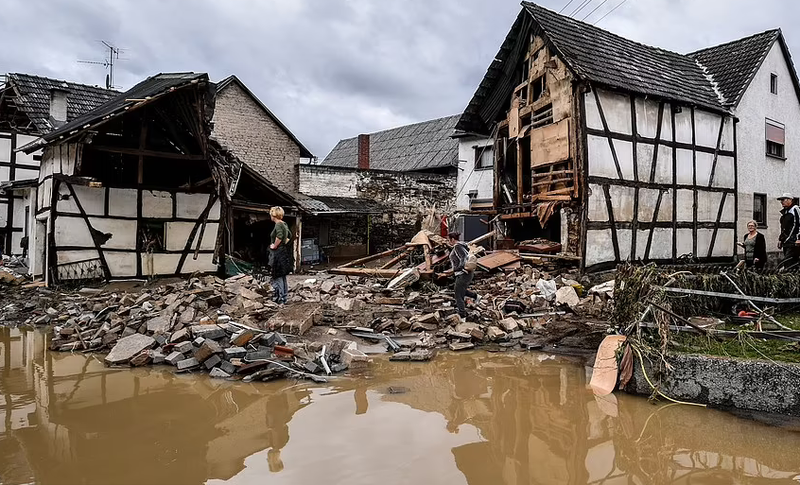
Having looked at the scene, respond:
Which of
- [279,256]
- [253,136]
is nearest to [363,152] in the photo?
[253,136]

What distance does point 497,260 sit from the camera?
13188 mm

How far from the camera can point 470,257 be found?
9297 millimetres

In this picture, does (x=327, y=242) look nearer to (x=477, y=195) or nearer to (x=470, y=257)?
(x=477, y=195)

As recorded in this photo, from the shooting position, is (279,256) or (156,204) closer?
(279,256)

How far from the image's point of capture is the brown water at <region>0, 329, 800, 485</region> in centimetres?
368

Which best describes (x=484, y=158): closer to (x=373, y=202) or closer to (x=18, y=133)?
(x=373, y=202)

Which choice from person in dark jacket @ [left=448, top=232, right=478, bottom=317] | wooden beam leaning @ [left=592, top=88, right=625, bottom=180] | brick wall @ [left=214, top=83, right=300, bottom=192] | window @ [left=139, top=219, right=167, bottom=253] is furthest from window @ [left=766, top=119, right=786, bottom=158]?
window @ [left=139, top=219, right=167, bottom=253]

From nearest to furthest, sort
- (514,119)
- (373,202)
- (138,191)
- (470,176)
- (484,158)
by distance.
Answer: (138,191)
(514,119)
(484,158)
(470,176)
(373,202)

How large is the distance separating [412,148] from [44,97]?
18002mm

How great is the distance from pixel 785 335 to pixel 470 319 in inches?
172

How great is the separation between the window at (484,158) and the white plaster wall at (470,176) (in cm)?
13

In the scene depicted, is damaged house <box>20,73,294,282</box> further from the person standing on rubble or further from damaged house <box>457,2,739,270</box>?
damaged house <box>457,2,739,270</box>

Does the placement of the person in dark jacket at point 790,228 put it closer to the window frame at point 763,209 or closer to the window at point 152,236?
the window frame at point 763,209

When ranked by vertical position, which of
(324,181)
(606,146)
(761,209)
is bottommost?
(761,209)
